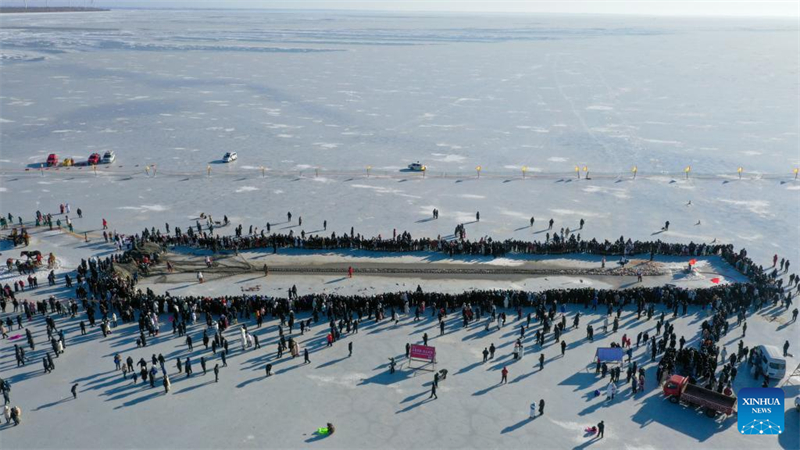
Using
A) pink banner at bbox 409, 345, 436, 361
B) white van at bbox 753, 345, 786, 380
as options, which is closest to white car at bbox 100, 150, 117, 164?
pink banner at bbox 409, 345, 436, 361

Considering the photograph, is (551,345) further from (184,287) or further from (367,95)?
(367,95)

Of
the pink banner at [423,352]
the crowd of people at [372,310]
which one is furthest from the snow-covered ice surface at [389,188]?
the pink banner at [423,352]

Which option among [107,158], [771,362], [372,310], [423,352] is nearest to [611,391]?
[771,362]

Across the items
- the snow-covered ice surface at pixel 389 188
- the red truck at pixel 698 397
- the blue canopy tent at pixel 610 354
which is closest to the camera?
the red truck at pixel 698 397

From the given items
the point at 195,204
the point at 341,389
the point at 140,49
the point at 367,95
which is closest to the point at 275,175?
the point at 195,204

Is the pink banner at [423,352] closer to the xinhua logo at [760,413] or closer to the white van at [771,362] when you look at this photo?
the xinhua logo at [760,413]

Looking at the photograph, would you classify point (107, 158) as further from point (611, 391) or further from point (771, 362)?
point (771, 362)

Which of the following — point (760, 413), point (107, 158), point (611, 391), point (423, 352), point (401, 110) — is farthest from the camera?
point (401, 110)
